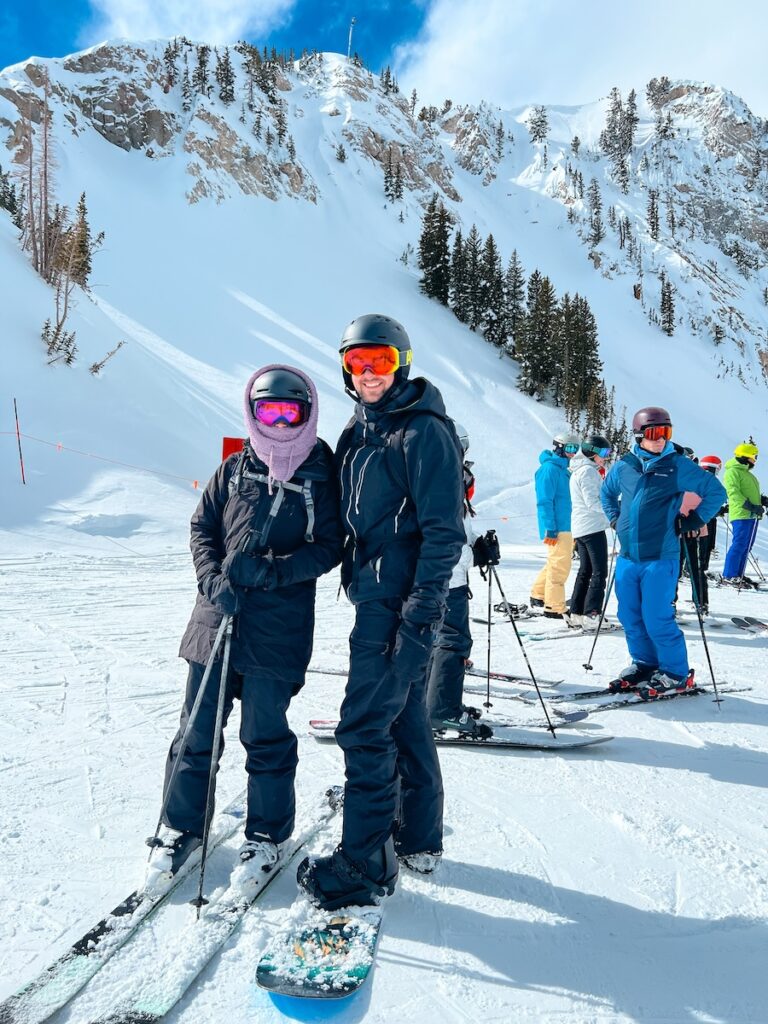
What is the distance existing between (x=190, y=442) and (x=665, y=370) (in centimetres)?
3766

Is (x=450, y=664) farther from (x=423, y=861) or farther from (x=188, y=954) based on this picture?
(x=188, y=954)

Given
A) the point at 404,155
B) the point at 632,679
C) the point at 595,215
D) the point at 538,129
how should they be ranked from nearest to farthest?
the point at 632,679, the point at 404,155, the point at 595,215, the point at 538,129

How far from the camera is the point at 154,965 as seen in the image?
2.01m

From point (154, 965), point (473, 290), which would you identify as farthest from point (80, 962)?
point (473, 290)

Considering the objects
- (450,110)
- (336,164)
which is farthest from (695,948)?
(450,110)

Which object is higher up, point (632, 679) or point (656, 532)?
point (656, 532)

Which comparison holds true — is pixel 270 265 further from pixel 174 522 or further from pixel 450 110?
pixel 450 110

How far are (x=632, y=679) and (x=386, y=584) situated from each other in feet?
11.0

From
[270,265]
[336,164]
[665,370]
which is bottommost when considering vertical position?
[665,370]

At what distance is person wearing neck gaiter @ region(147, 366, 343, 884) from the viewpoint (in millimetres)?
2512

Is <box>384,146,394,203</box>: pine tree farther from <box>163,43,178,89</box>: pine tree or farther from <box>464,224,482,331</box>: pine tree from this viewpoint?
<box>163,43,178,89</box>: pine tree

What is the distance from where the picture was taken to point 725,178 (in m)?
96.6

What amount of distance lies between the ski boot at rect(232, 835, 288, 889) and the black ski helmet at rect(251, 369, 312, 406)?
5.87 feet

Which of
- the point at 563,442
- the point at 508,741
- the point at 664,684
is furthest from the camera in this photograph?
the point at 563,442
